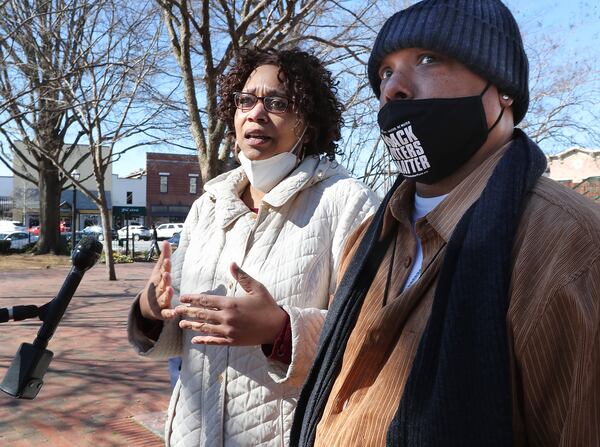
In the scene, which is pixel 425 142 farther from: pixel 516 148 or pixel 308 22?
pixel 308 22

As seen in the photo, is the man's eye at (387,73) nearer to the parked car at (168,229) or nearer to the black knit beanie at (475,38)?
the black knit beanie at (475,38)

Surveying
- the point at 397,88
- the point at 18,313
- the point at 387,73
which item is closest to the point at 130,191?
the point at 18,313

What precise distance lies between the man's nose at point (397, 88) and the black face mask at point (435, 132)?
0.06 feet

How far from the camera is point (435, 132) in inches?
54.5

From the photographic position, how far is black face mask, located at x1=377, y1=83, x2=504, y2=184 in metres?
1.36

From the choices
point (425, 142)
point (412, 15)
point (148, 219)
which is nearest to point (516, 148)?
point (425, 142)

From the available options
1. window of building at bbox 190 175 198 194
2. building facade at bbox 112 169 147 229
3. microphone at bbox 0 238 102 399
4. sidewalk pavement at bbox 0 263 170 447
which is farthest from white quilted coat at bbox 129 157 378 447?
building facade at bbox 112 169 147 229

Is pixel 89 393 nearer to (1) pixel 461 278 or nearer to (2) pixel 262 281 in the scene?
(2) pixel 262 281

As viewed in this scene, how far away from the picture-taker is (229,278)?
2.22 meters

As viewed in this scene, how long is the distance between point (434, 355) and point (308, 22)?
9.54 meters

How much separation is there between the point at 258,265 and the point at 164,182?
5964 cm

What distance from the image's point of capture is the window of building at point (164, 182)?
196 ft

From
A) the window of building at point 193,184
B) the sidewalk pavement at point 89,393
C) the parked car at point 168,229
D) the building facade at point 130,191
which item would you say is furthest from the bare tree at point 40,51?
the building facade at point 130,191

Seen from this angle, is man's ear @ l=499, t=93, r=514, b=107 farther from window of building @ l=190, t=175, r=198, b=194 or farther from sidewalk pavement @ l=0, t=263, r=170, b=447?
window of building @ l=190, t=175, r=198, b=194
